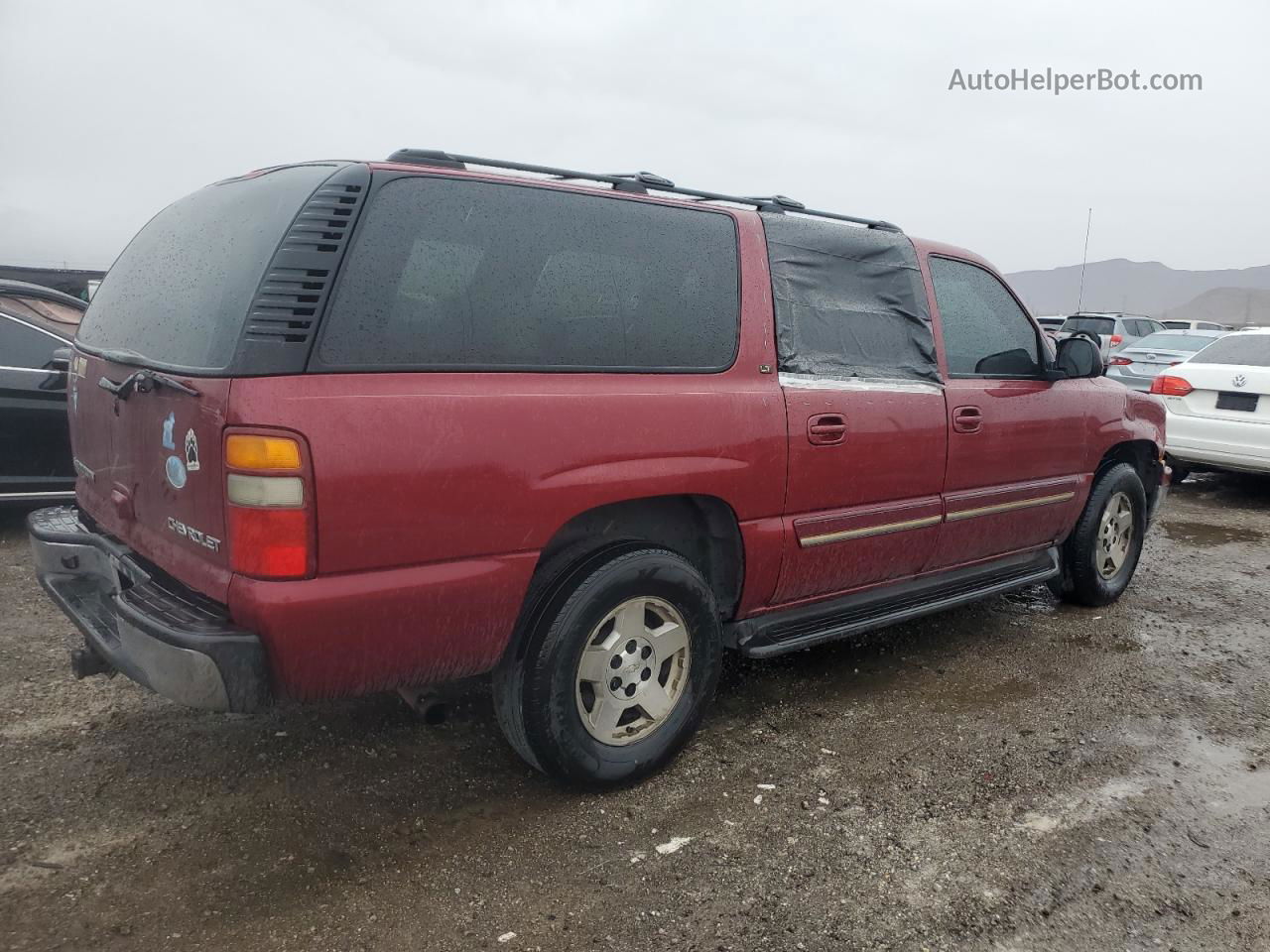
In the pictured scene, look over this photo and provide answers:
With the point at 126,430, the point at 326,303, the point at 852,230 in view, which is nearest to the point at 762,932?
the point at 326,303

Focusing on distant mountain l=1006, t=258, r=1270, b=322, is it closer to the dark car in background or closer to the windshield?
the windshield

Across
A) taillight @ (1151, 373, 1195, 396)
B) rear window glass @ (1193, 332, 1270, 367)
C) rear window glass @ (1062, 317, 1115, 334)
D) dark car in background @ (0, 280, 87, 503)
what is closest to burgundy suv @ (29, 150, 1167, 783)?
dark car in background @ (0, 280, 87, 503)

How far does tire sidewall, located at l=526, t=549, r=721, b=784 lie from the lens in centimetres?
271

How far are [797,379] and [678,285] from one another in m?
0.56

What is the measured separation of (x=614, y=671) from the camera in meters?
2.91

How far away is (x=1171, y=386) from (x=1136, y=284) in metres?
185

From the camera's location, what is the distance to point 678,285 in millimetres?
3055

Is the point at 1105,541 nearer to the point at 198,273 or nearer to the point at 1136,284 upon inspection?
the point at 198,273

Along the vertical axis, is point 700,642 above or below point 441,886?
above

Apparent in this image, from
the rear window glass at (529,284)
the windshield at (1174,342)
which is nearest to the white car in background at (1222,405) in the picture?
the windshield at (1174,342)

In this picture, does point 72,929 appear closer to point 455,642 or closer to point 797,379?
point 455,642

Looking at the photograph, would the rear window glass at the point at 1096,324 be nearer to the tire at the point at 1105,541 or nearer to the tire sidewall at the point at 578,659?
the tire at the point at 1105,541

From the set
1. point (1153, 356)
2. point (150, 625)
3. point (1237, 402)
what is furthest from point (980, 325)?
point (1153, 356)

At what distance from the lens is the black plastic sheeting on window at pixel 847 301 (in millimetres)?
3359
